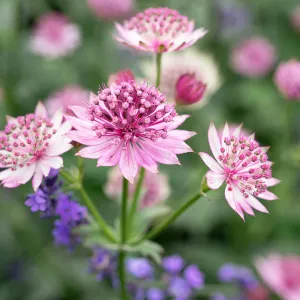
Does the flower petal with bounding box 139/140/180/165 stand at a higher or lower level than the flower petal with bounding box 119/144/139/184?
higher

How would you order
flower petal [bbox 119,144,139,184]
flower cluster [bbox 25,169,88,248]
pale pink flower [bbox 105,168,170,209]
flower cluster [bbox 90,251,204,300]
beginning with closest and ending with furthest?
flower petal [bbox 119,144,139,184], flower cluster [bbox 25,169,88,248], flower cluster [bbox 90,251,204,300], pale pink flower [bbox 105,168,170,209]

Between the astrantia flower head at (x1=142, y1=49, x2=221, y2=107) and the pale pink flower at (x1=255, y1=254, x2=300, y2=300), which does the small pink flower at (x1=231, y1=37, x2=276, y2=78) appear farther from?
the pale pink flower at (x1=255, y1=254, x2=300, y2=300)

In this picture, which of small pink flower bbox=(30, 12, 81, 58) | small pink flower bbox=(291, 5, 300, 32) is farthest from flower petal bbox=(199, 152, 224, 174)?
small pink flower bbox=(291, 5, 300, 32)

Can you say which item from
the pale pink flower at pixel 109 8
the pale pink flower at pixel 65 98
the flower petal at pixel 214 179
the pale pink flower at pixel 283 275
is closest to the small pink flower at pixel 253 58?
the pale pink flower at pixel 109 8

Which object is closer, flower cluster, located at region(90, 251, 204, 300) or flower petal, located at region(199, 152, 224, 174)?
flower petal, located at region(199, 152, 224, 174)

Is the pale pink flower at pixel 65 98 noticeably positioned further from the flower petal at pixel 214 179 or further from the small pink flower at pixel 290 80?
the flower petal at pixel 214 179

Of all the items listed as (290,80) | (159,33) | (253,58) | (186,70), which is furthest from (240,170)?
(253,58)
